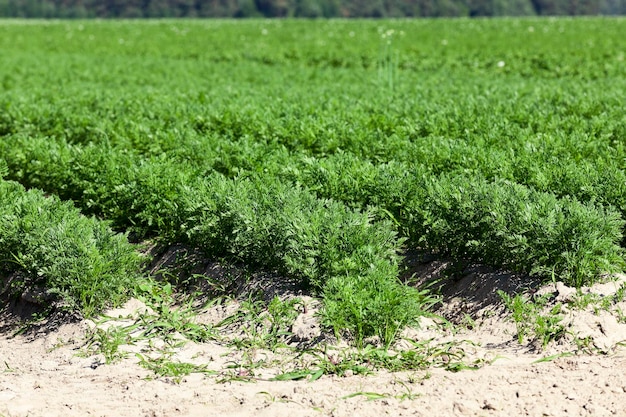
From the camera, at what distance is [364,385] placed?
14.5ft

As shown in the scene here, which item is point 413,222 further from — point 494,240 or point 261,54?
point 261,54

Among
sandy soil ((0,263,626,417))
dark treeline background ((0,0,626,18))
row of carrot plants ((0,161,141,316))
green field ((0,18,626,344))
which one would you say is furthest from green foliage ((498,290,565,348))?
dark treeline background ((0,0,626,18))

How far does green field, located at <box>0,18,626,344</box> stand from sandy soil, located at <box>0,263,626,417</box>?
0.44 m

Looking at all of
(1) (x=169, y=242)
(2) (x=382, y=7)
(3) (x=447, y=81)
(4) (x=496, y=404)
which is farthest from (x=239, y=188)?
(2) (x=382, y=7)

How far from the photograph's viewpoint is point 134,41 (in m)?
29.8

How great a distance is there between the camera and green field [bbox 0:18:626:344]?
214 inches

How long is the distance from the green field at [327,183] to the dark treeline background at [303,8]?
87822 millimetres

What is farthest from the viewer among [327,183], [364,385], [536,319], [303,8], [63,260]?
[303,8]

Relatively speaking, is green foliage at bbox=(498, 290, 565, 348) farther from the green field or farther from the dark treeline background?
the dark treeline background

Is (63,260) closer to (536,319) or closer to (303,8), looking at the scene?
(536,319)

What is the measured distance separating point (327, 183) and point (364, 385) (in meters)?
2.79

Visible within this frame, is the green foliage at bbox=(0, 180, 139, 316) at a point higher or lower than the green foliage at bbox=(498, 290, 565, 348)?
higher

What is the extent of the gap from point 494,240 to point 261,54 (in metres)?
19.4

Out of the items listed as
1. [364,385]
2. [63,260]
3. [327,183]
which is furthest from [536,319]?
[63,260]
